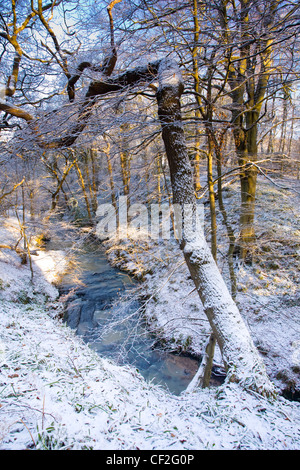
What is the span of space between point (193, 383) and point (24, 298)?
264 inches

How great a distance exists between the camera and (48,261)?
35.8ft

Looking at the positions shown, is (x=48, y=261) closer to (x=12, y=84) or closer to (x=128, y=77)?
(x=12, y=84)

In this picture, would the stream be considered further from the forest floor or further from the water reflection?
the forest floor

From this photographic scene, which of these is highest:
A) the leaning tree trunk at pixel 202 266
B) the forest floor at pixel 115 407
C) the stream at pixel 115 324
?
the leaning tree trunk at pixel 202 266

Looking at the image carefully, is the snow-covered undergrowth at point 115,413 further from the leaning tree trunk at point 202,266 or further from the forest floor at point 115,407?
the leaning tree trunk at point 202,266

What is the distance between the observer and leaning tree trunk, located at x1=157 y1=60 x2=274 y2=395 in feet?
7.91

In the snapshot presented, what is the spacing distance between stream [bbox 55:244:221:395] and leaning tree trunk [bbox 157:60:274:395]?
104cm

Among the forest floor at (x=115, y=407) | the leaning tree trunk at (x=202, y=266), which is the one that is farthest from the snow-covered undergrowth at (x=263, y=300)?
the leaning tree trunk at (x=202, y=266)

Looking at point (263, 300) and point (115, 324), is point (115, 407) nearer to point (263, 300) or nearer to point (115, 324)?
point (115, 324)

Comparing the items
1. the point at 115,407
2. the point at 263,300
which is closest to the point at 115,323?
the point at 115,407

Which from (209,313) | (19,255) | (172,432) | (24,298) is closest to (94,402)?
(172,432)

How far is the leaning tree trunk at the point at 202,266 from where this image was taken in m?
2.41

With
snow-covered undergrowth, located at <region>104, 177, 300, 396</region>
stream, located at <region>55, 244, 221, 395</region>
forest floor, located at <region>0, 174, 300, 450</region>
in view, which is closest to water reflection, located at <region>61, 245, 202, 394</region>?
stream, located at <region>55, 244, 221, 395</region>

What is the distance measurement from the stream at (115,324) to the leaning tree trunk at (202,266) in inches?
40.8
